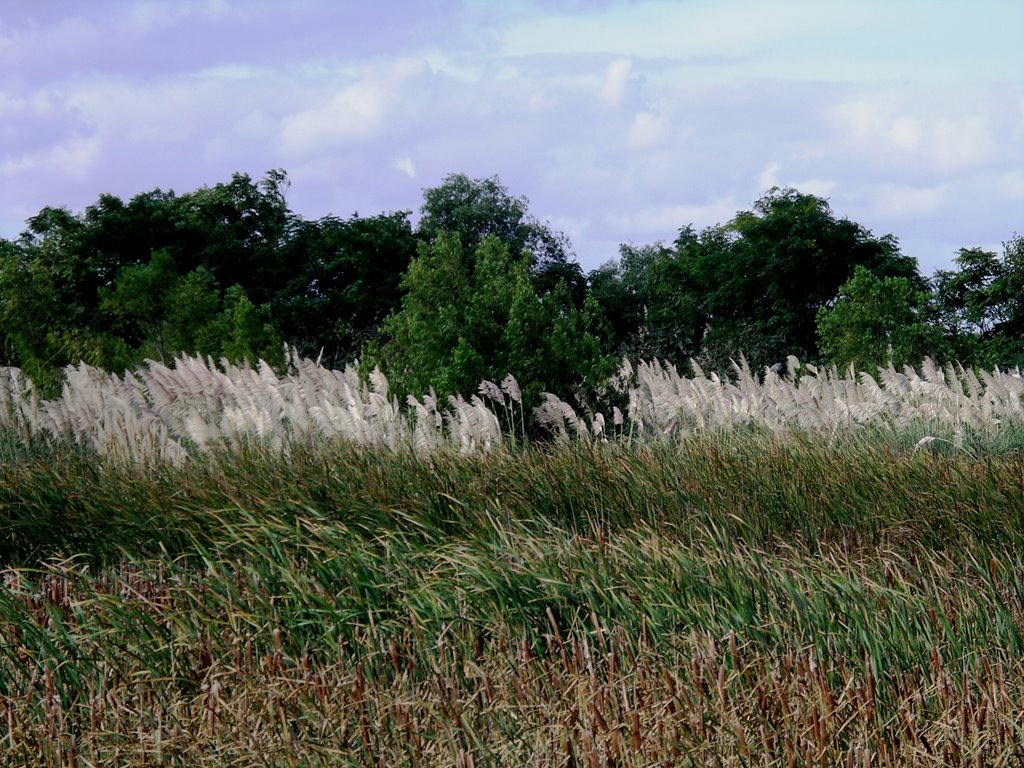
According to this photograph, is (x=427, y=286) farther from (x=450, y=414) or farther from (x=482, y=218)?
(x=482, y=218)

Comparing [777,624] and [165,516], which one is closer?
[777,624]

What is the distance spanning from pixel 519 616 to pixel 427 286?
7.94 metres

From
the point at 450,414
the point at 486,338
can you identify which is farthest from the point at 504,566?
the point at 486,338

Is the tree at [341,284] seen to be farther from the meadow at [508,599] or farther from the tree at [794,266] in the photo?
the meadow at [508,599]

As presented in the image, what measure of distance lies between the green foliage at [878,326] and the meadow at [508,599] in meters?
10.3

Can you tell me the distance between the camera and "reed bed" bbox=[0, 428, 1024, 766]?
11.6ft

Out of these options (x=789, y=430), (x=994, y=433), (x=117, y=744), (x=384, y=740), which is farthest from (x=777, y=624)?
(x=994, y=433)

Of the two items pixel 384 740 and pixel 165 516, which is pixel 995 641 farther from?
pixel 165 516

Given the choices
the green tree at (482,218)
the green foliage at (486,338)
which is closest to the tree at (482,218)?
the green tree at (482,218)

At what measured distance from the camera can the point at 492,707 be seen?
3.62 m

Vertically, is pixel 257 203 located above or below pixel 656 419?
above

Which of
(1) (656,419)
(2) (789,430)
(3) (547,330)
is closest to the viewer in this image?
(2) (789,430)

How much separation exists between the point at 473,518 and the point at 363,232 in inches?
1032

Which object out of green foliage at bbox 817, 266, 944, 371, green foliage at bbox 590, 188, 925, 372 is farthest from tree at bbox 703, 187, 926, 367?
green foliage at bbox 817, 266, 944, 371
